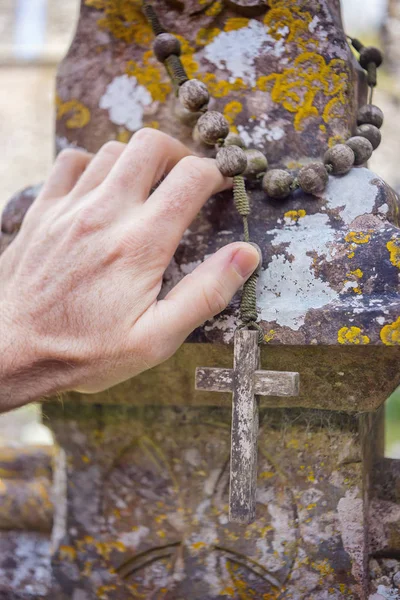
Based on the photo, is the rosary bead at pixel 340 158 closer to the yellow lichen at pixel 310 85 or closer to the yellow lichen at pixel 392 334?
the yellow lichen at pixel 310 85

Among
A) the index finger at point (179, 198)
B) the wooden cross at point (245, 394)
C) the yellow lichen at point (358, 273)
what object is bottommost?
the wooden cross at point (245, 394)

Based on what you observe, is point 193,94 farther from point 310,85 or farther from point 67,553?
point 67,553

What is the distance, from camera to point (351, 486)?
0.97 meters

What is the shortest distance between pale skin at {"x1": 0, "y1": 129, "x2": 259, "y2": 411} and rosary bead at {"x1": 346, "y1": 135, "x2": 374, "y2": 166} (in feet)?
0.70

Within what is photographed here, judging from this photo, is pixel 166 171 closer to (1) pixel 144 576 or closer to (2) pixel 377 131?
(2) pixel 377 131

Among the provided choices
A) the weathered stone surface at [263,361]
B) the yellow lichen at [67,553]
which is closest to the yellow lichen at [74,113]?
the weathered stone surface at [263,361]

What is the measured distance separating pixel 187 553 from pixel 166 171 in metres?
0.65


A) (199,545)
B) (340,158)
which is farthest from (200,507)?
(340,158)

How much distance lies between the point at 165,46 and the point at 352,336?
0.55 meters

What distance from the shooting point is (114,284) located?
2.80ft

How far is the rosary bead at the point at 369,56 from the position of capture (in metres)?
1.10

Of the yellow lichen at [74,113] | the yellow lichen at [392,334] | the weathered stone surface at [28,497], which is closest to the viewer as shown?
the yellow lichen at [392,334]

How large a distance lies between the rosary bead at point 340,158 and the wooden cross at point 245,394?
295mm

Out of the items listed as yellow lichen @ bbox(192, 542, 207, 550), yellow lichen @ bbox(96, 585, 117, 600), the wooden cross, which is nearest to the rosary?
the wooden cross
